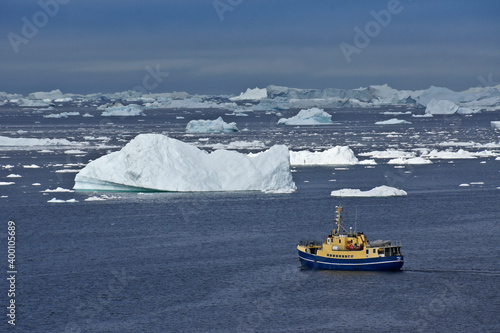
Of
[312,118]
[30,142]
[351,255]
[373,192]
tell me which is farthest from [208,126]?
[351,255]

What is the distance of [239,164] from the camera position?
4722 cm

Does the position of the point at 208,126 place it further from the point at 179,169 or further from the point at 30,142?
the point at 179,169

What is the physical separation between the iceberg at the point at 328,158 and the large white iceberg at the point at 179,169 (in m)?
18.5

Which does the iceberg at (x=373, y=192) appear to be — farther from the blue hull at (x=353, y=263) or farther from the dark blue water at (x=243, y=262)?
the blue hull at (x=353, y=263)

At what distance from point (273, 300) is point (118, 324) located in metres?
5.59

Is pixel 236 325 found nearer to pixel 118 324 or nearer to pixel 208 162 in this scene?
pixel 118 324

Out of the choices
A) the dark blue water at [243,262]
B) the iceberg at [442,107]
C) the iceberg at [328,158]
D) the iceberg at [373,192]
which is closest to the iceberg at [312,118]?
the iceberg at [442,107]

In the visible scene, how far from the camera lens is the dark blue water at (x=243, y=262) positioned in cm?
2475

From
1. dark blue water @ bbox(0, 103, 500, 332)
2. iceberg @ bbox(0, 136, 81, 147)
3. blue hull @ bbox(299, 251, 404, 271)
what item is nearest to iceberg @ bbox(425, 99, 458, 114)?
iceberg @ bbox(0, 136, 81, 147)

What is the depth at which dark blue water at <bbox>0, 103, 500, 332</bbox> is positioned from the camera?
974 inches

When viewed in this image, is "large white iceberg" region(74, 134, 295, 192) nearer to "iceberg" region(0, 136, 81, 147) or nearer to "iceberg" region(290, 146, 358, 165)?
"iceberg" region(290, 146, 358, 165)

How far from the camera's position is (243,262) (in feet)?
104

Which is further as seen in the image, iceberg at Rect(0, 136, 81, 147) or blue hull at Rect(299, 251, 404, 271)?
iceberg at Rect(0, 136, 81, 147)

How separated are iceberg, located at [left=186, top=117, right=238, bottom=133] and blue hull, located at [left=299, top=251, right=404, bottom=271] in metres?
71.8
